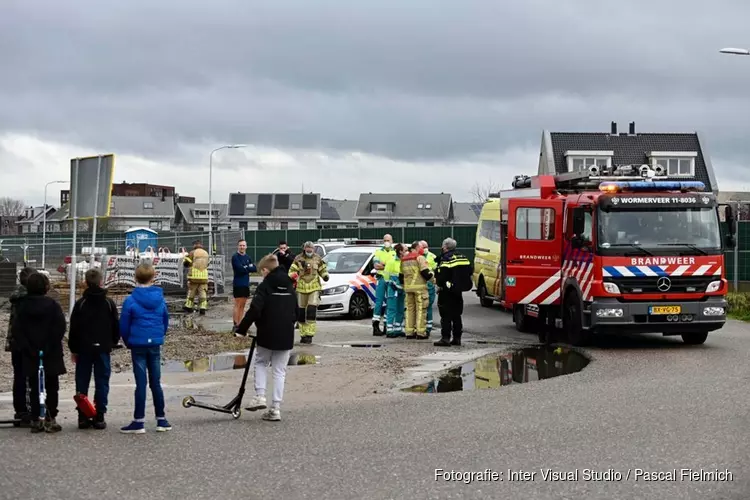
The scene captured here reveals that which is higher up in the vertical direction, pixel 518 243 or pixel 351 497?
pixel 518 243

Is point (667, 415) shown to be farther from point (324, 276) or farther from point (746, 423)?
point (324, 276)

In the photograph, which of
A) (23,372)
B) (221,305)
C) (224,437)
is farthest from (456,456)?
(221,305)

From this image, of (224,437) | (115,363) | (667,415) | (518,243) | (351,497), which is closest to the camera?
(351,497)

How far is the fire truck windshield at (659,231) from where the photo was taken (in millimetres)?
16469

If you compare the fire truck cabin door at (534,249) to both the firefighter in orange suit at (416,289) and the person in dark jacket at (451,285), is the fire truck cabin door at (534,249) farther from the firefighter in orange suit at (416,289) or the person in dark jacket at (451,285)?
the firefighter in orange suit at (416,289)

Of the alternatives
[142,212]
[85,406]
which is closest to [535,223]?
[85,406]

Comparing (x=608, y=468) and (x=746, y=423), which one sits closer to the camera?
(x=608, y=468)

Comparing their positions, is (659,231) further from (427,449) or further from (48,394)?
(48,394)

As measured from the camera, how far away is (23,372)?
10008mm

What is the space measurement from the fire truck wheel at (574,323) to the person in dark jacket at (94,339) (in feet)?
29.3

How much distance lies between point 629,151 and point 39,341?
6391 centimetres

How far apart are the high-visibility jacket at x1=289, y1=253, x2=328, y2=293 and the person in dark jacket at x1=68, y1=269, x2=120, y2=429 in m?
8.15

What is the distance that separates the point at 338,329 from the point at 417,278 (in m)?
3.51

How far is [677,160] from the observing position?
2761 inches
